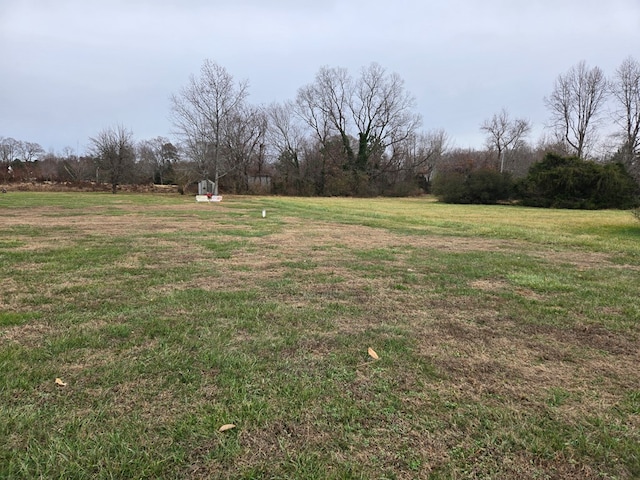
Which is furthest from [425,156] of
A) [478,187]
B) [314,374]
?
[314,374]

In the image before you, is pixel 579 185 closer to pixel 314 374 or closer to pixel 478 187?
pixel 478 187

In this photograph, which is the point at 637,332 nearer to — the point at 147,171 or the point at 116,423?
the point at 116,423

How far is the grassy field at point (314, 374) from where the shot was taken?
70.0 inches

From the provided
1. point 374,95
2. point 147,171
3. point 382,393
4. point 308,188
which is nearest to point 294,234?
point 382,393

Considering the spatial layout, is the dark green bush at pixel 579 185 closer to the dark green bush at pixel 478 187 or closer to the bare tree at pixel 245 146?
the dark green bush at pixel 478 187

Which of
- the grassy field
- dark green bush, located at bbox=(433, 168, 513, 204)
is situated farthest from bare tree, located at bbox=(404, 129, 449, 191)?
the grassy field

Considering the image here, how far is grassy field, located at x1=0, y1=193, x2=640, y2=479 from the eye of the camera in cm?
178

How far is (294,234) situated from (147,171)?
6065 centimetres

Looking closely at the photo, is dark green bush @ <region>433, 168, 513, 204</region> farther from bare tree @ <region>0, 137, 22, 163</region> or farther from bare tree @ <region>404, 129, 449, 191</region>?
bare tree @ <region>0, 137, 22, 163</region>

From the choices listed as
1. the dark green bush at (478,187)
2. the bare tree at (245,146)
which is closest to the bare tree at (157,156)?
the bare tree at (245,146)

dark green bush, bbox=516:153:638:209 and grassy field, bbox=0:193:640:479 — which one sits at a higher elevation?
dark green bush, bbox=516:153:638:209

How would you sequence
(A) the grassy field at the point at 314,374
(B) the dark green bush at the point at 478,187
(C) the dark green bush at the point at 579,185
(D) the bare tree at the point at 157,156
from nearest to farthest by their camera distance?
1. (A) the grassy field at the point at 314,374
2. (C) the dark green bush at the point at 579,185
3. (B) the dark green bush at the point at 478,187
4. (D) the bare tree at the point at 157,156

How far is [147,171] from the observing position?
2484 inches

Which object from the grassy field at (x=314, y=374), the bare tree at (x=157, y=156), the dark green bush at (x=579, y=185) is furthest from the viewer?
the bare tree at (x=157, y=156)
